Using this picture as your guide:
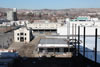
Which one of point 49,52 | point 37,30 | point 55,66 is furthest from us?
point 37,30

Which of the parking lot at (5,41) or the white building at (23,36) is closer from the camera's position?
the parking lot at (5,41)

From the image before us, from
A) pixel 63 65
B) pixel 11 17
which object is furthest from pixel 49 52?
pixel 11 17

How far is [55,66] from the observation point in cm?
326

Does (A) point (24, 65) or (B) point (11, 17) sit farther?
(B) point (11, 17)

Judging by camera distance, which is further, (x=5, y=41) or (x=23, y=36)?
(x=23, y=36)

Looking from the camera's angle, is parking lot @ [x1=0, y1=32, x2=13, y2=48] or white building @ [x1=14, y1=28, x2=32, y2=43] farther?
white building @ [x1=14, y1=28, x2=32, y2=43]

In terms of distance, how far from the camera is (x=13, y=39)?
736 centimetres

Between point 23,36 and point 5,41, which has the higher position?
point 23,36

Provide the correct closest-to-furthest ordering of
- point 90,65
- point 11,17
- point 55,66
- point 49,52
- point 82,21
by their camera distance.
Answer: point 90,65, point 55,66, point 49,52, point 82,21, point 11,17

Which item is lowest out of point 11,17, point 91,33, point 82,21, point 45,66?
point 45,66

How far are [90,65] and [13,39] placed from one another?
212 inches

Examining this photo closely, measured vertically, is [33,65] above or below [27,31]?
below

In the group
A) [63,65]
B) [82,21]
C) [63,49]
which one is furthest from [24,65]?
[82,21]

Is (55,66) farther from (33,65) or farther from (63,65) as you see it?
(33,65)
